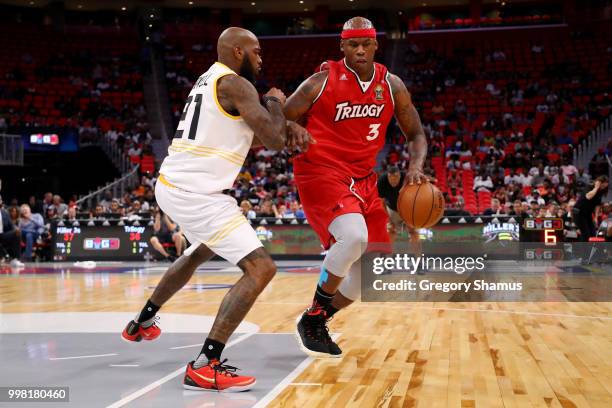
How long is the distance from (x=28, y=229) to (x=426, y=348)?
13.4m

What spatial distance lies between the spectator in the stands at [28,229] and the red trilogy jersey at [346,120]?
13.2m

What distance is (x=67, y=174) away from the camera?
76.8 feet

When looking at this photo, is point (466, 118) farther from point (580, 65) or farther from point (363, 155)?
point (363, 155)

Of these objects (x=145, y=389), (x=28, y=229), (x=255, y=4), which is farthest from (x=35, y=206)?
(x=145, y=389)

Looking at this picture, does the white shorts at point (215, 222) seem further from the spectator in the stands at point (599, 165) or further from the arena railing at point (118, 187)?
the spectator in the stands at point (599, 165)

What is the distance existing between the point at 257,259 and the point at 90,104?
23343mm

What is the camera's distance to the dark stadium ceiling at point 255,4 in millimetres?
30656

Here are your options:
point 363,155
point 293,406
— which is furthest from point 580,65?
point 293,406

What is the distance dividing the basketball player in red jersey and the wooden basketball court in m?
0.40

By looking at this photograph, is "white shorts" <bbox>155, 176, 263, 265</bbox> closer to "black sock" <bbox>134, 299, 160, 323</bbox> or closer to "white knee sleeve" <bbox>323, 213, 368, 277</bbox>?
"white knee sleeve" <bbox>323, 213, 368, 277</bbox>

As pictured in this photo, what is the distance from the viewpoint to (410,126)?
520 cm

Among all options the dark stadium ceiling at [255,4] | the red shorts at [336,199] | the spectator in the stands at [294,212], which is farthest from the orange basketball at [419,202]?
the dark stadium ceiling at [255,4]

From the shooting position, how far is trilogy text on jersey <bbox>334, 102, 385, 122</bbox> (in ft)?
15.9

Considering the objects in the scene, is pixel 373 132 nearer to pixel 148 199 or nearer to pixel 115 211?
pixel 115 211
